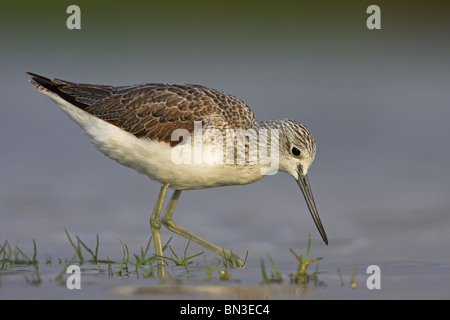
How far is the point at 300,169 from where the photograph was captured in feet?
32.6

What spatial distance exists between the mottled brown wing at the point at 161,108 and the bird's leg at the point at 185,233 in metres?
1.43

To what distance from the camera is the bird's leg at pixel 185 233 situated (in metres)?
9.20

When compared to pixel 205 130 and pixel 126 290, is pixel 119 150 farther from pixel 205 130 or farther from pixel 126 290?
pixel 126 290

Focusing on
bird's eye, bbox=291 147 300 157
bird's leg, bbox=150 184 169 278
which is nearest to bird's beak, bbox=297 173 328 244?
bird's eye, bbox=291 147 300 157

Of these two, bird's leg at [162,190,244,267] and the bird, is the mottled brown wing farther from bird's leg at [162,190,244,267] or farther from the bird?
bird's leg at [162,190,244,267]

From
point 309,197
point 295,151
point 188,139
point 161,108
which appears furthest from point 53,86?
point 309,197

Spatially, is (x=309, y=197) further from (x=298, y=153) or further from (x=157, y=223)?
(x=157, y=223)

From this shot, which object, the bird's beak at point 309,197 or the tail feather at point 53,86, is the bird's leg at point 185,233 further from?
the tail feather at point 53,86

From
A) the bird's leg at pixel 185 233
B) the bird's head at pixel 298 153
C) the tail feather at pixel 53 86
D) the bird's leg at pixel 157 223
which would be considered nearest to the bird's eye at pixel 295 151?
the bird's head at pixel 298 153

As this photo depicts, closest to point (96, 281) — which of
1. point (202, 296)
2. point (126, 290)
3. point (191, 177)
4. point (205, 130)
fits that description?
point (126, 290)

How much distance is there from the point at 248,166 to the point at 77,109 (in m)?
3.15

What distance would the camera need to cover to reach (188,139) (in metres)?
9.48

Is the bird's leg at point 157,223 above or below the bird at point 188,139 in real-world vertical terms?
below

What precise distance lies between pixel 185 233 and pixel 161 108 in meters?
2.09
